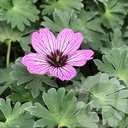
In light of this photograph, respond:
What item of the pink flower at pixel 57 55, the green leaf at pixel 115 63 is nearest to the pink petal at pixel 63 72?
the pink flower at pixel 57 55

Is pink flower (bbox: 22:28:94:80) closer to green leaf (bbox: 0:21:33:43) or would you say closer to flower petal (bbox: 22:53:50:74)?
flower petal (bbox: 22:53:50:74)

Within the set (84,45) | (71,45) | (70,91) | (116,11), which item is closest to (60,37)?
(71,45)

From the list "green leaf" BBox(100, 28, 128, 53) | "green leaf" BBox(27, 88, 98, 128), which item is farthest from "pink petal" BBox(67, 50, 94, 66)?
"green leaf" BBox(100, 28, 128, 53)

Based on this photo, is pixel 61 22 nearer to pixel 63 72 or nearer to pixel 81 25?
pixel 81 25

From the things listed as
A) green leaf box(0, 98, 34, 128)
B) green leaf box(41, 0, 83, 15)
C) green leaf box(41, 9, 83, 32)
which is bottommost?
green leaf box(0, 98, 34, 128)

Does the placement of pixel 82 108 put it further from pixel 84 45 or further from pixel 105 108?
Result: pixel 84 45

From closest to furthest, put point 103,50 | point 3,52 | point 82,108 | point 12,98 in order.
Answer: point 82,108, point 12,98, point 103,50, point 3,52

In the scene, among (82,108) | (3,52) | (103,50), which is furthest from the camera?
(3,52)
